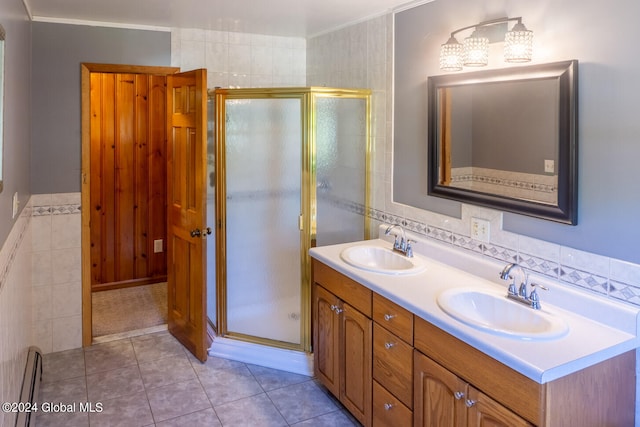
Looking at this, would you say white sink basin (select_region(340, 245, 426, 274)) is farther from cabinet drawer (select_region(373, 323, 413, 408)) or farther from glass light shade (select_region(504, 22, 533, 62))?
glass light shade (select_region(504, 22, 533, 62))

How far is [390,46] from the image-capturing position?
288cm

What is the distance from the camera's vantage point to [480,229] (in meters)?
2.32

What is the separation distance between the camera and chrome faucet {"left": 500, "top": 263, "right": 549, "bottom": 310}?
74.9 inches

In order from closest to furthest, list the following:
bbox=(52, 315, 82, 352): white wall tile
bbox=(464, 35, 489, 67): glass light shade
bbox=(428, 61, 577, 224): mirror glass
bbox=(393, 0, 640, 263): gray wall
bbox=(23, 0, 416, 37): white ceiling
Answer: bbox=(393, 0, 640, 263): gray wall < bbox=(428, 61, 577, 224): mirror glass < bbox=(464, 35, 489, 67): glass light shade < bbox=(23, 0, 416, 37): white ceiling < bbox=(52, 315, 82, 352): white wall tile

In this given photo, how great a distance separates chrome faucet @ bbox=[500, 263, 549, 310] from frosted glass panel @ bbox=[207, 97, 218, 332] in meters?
2.03

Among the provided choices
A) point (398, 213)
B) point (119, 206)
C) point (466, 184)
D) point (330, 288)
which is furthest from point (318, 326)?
point (119, 206)

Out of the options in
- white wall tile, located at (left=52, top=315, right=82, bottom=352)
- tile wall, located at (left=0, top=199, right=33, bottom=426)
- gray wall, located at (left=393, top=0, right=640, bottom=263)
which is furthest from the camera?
white wall tile, located at (left=52, top=315, right=82, bottom=352)

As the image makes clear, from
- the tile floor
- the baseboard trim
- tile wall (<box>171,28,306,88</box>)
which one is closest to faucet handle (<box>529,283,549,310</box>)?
the tile floor

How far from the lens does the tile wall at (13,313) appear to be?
180cm

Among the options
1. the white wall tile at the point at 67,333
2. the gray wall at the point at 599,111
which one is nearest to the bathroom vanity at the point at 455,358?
the gray wall at the point at 599,111

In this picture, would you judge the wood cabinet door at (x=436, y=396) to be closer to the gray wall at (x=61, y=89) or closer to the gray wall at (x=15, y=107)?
the gray wall at (x=15, y=107)

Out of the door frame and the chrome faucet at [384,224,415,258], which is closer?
the chrome faucet at [384,224,415,258]

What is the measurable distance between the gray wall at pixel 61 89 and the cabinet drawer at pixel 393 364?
7.45 feet

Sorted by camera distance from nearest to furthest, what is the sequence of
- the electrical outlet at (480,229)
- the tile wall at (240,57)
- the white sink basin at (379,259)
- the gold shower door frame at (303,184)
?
1. the electrical outlet at (480,229)
2. the white sink basin at (379,259)
3. the gold shower door frame at (303,184)
4. the tile wall at (240,57)
